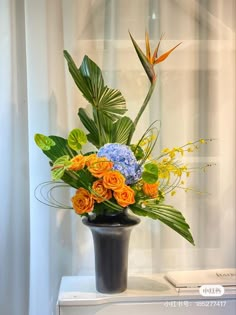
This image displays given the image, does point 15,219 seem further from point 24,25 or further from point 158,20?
point 158,20

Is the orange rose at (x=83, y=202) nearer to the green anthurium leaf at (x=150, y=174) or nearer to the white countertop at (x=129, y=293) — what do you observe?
the green anthurium leaf at (x=150, y=174)

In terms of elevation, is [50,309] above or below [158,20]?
below

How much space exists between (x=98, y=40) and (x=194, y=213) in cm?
77

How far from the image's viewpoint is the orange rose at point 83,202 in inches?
40.9

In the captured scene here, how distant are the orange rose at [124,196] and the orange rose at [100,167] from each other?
68mm

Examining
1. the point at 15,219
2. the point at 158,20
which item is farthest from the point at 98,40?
the point at 15,219

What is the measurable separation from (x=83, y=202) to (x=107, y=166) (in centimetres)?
13

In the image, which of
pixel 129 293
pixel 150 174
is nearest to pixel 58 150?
pixel 150 174

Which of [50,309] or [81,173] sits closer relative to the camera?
[81,173]

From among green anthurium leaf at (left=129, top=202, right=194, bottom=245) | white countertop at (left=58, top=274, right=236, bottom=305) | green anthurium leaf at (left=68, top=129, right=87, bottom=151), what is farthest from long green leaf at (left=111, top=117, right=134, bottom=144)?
white countertop at (left=58, top=274, right=236, bottom=305)

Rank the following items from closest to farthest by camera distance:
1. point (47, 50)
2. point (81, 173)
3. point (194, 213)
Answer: point (81, 173), point (47, 50), point (194, 213)

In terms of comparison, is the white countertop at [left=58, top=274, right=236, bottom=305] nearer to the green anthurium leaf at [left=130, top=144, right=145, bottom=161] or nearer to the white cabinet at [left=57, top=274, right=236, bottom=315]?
the white cabinet at [left=57, top=274, right=236, bottom=315]

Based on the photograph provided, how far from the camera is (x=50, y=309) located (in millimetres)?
1370

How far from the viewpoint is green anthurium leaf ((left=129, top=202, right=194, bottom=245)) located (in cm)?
107
